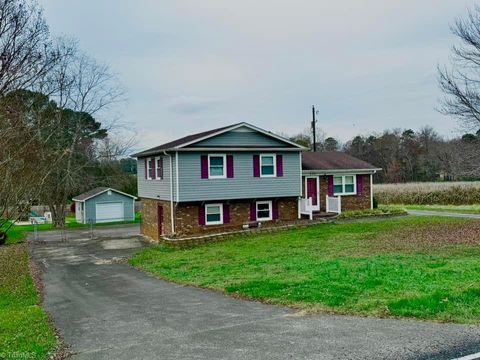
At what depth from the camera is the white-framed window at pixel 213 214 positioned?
913 inches

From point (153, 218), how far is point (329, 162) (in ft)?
37.5

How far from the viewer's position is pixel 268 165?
2423 cm

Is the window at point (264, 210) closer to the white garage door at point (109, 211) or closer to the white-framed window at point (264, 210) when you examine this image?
the white-framed window at point (264, 210)

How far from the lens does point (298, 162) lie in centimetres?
2491

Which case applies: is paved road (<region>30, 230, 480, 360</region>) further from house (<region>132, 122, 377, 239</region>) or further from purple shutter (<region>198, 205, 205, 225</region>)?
purple shutter (<region>198, 205, 205, 225</region>)

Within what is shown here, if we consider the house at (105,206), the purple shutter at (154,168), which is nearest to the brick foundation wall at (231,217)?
the purple shutter at (154,168)

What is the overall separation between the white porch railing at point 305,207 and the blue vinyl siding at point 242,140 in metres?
3.48

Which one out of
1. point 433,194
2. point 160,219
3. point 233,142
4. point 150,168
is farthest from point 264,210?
point 433,194

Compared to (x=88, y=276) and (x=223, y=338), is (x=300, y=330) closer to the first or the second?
(x=223, y=338)

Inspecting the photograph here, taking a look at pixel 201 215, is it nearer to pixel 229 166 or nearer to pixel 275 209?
pixel 229 166

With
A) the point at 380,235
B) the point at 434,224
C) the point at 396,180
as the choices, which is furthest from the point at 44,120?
the point at 396,180

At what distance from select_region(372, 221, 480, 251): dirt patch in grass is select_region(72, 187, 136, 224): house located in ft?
96.9

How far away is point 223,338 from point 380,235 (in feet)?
46.3

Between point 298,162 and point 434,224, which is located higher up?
point 298,162
